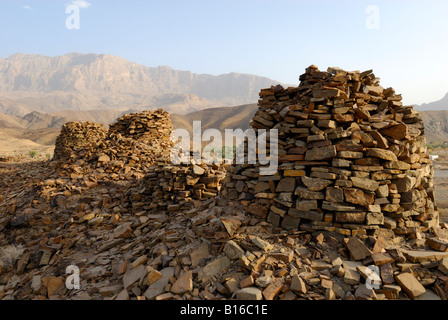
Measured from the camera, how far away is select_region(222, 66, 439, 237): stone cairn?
4.13 m

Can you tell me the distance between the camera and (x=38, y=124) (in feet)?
231

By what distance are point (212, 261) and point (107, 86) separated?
161407 millimetres

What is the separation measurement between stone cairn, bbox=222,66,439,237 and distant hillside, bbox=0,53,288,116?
98875 millimetres

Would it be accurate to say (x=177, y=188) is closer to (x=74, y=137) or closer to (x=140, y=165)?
(x=140, y=165)

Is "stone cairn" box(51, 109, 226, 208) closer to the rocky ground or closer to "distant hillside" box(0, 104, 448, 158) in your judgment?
the rocky ground

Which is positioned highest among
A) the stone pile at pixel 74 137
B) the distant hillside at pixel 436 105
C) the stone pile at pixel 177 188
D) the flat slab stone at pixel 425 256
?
the distant hillside at pixel 436 105

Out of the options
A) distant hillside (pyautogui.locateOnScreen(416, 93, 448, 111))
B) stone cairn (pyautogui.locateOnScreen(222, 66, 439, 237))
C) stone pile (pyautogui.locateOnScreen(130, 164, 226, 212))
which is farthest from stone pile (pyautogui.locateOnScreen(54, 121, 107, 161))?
distant hillside (pyautogui.locateOnScreen(416, 93, 448, 111))

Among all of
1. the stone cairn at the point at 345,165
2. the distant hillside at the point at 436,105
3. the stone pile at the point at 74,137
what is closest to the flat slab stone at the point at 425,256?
the stone cairn at the point at 345,165

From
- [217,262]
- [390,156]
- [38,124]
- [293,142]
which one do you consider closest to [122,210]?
[217,262]

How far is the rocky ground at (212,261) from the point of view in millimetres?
3318

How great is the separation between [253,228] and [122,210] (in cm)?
431

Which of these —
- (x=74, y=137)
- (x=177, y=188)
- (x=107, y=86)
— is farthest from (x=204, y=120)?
(x=107, y=86)

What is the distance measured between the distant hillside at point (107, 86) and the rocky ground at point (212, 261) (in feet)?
320

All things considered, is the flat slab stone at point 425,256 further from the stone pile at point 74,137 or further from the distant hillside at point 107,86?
the distant hillside at point 107,86
